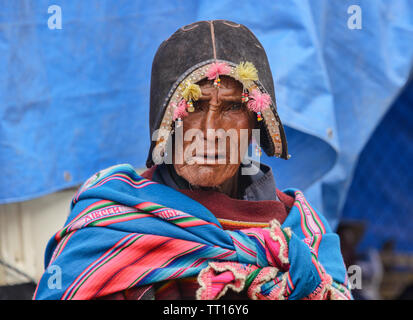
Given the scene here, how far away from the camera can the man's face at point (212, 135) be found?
1950 millimetres

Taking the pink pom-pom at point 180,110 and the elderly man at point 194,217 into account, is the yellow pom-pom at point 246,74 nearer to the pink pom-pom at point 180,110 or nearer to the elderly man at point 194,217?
the elderly man at point 194,217

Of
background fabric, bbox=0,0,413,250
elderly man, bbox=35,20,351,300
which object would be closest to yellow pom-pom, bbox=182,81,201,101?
elderly man, bbox=35,20,351,300

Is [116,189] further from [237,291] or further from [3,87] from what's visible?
[3,87]

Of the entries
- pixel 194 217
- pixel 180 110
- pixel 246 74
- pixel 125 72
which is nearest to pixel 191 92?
pixel 180 110

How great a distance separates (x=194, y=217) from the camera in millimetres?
1993

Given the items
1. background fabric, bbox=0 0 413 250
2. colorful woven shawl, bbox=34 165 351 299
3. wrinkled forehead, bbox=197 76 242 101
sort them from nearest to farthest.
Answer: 1. colorful woven shawl, bbox=34 165 351 299
2. wrinkled forehead, bbox=197 76 242 101
3. background fabric, bbox=0 0 413 250

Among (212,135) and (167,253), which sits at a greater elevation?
(212,135)

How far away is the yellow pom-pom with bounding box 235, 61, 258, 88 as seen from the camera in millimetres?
1938

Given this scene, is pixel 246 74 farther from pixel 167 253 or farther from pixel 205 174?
pixel 167 253

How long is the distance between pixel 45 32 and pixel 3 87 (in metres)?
0.32

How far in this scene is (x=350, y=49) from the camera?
10.6 feet

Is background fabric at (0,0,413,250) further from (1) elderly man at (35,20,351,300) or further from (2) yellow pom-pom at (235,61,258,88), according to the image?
(2) yellow pom-pom at (235,61,258,88)

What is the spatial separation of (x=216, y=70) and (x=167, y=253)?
2.03 ft

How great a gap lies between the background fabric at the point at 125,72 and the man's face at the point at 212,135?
0.95m
